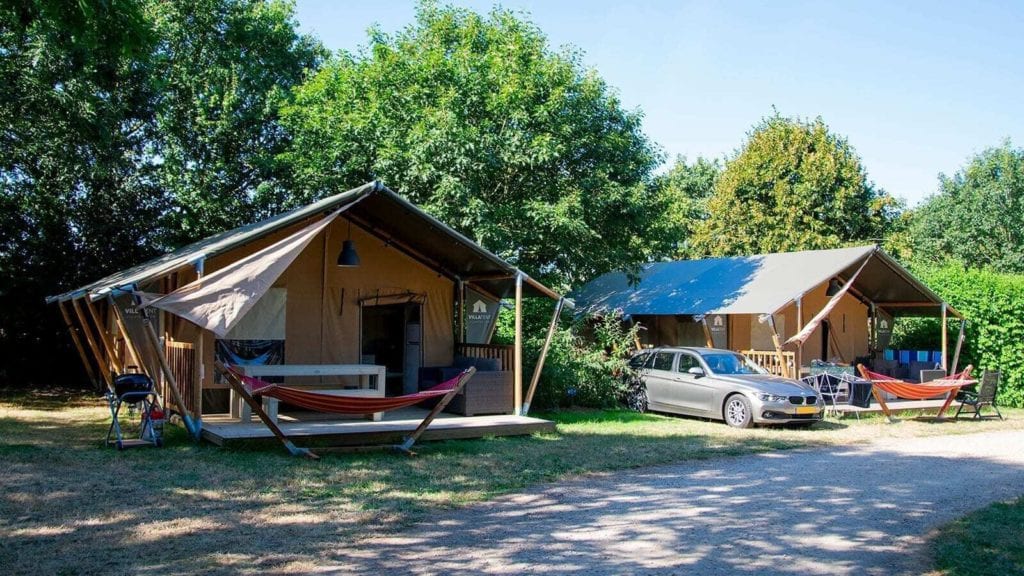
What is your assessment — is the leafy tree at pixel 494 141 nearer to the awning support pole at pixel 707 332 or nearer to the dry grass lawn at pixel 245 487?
the awning support pole at pixel 707 332

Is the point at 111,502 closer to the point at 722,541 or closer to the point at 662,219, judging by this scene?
the point at 722,541

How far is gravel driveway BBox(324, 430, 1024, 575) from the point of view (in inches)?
239

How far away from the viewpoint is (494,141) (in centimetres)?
1641

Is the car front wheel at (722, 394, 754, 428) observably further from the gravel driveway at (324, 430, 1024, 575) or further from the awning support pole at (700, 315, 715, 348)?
A: the awning support pole at (700, 315, 715, 348)

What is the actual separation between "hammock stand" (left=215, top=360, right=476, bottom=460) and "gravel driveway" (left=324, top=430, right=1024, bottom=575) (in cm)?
238

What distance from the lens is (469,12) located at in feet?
63.7

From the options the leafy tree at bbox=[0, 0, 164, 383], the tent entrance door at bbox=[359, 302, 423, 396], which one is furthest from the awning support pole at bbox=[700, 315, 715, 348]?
the leafy tree at bbox=[0, 0, 164, 383]

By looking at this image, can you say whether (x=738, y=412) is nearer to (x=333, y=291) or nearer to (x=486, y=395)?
(x=486, y=395)

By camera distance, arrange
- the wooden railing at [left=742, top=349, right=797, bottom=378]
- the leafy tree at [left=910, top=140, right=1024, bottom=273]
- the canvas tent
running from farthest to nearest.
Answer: the leafy tree at [left=910, top=140, right=1024, bottom=273] → the canvas tent → the wooden railing at [left=742, top=349, right=797, bottom=378]

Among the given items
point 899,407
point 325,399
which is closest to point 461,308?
point 325,399

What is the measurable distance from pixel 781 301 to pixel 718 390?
3724mm

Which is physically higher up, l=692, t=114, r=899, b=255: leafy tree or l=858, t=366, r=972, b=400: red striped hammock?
l=692, t=114, r=899, b=255: leafy tree

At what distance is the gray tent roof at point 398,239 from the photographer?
1166 centimetres

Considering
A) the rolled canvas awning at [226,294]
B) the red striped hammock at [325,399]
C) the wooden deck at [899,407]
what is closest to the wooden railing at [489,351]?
the red striped hammock at [325,399]
